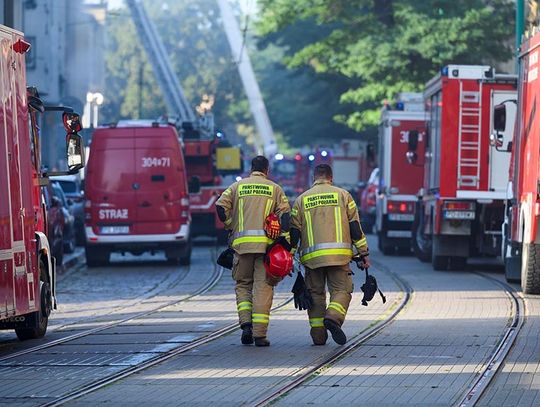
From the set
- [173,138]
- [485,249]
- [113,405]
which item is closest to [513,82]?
[485,249]

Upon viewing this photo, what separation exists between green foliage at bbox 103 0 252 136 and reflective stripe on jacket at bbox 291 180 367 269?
8547cm

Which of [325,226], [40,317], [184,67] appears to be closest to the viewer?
[325,226]

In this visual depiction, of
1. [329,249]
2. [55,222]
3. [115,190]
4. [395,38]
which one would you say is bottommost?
[55,222]

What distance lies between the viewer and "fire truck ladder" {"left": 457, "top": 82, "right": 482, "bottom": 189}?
2553 cm

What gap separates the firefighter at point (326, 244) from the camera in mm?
13531

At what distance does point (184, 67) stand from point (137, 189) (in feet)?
356

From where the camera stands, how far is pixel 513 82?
2552cm

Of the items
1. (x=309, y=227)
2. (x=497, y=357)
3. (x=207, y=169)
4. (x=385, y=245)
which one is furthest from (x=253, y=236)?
(x=207, y=169)

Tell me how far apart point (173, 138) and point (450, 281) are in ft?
22.1

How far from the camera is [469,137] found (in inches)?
1010

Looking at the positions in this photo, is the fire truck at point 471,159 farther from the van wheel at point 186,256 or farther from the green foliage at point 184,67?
the green foliage at point 184,67

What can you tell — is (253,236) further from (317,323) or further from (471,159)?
(471,159)

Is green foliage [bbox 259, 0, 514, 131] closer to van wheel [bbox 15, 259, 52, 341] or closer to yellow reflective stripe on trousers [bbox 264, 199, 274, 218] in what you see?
van wheel [bbox 15, 259, 52, 341]

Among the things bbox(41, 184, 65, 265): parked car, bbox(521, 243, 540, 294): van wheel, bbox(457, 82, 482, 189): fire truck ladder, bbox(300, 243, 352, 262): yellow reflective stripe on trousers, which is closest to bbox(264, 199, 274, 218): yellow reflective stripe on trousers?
bbox(300, 243, 352, 262): yellow reflective stripe on trousers
